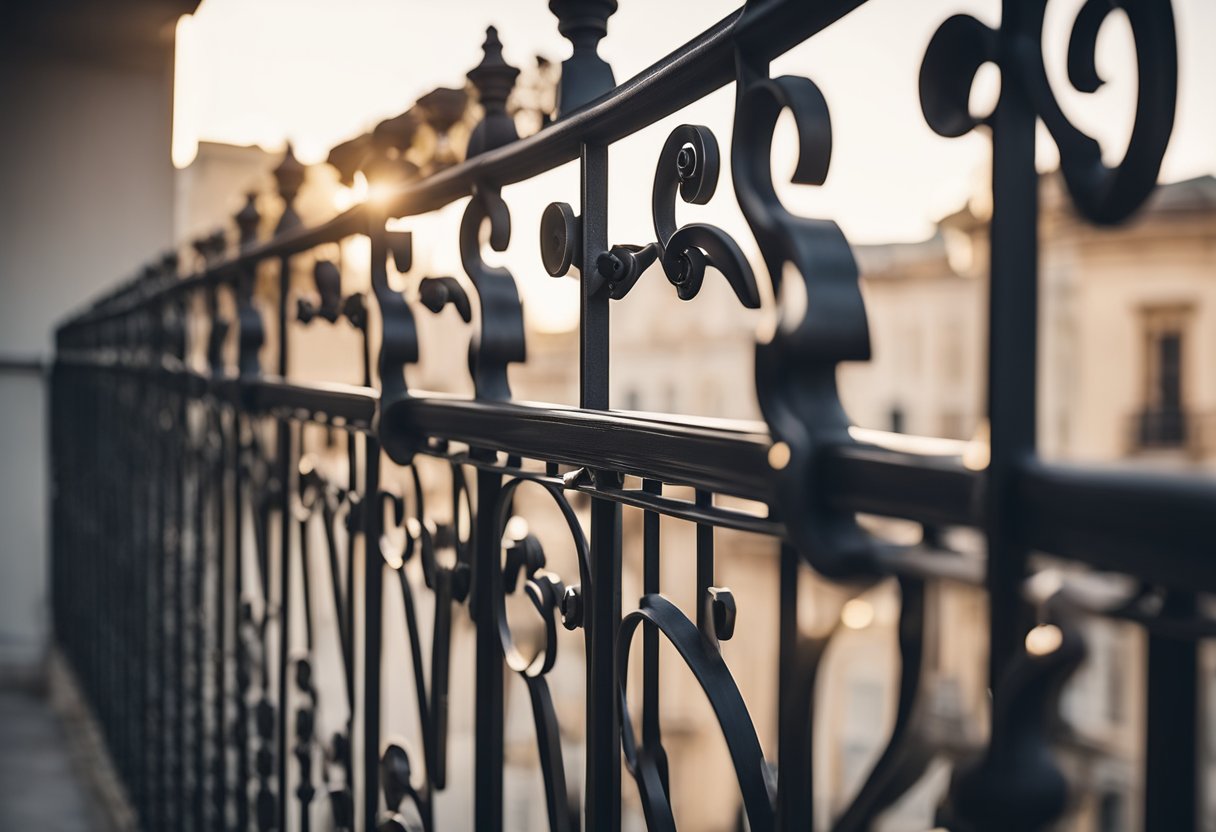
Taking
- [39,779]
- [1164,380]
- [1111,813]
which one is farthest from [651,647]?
[1111,813]

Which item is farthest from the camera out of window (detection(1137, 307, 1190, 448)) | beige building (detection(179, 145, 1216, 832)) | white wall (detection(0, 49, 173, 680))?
window (detection(1137, 307, 1190, 448))

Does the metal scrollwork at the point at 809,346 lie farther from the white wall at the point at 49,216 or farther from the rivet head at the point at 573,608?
the white wall at the point at 49,216

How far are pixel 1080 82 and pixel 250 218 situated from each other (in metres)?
1.54

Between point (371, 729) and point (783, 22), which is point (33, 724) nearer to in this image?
point (371, 729)

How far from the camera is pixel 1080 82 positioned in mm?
427

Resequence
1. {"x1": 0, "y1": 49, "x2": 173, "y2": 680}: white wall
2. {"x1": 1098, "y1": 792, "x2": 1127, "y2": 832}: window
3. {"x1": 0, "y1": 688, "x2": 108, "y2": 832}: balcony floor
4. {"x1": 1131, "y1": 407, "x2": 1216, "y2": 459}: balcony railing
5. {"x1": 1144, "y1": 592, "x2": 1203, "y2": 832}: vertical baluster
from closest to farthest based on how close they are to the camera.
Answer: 1. {"x1": 1144, "y1": 592, "x2": 1203, "y2": 832}: vertical baluster
2. {"x1": 0, "y1": 688, "x2": 108, "y2": 832}: balcony floor
3. {"x1": 0, "y1": 49, "x2": 173, "y2": 680}: white wall
4. {"x1": 1131, "y1": 407, "x2": 1216, "y2": 459}: balcony railing
5. {"x1": 1098, "y1": 792, "x2": 1127, "y2": 832}: window

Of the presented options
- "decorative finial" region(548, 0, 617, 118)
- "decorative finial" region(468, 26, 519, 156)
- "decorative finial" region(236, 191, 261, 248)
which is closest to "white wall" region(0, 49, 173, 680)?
"decorative finial" region(236, 191, 261, 248)

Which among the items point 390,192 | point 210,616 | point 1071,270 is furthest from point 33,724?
point 1071,270

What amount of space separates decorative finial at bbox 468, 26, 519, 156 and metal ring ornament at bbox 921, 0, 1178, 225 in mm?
578

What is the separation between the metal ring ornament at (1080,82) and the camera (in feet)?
1.27

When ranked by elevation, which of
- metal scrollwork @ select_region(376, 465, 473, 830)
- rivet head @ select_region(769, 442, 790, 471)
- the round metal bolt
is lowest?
metal scrollwork @ select_region(376, 465, 473, 830)

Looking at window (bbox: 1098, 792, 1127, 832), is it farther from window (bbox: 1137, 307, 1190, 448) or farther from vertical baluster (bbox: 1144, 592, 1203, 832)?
vertical baluster (bbox: 1144, 592, 1203, 832)

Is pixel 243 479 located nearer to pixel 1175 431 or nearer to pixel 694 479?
pixel 694 479

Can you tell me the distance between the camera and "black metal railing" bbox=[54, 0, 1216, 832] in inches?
15.8
